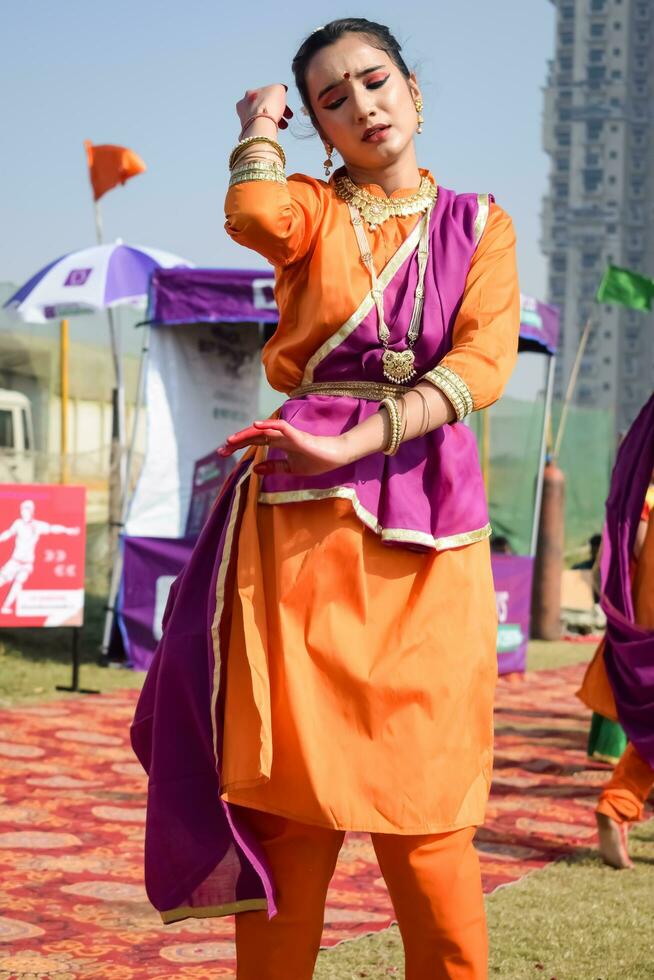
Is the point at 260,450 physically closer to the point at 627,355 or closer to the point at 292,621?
the point at 292,621

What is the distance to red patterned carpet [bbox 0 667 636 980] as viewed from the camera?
287 cm

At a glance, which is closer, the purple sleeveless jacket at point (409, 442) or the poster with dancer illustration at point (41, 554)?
the purple sleeveless jacket at point (409, 442)

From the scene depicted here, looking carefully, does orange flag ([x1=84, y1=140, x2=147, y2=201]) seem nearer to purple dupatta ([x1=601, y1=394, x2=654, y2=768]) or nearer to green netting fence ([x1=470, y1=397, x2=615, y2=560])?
green netting fence ([x1=470, y1=397, x2=615, y2=560])

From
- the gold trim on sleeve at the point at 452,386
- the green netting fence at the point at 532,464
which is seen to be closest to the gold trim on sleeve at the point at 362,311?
the gold trim on sleeve at the point at 452,386

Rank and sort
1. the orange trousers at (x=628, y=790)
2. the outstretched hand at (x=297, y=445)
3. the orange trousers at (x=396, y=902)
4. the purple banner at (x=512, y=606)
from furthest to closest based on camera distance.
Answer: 1. the purple banner at (x=512, y=606)
2. the orange trousers at (x=628, y=790)
3. the orange trousers at (x=396, y=902)
4. the outstretched hand at (x=297, y=445)

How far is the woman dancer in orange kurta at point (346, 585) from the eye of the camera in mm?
1896

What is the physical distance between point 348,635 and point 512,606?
736 cm

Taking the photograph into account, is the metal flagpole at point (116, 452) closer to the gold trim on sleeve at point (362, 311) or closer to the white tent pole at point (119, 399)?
the white tent pole at point (119, 399)

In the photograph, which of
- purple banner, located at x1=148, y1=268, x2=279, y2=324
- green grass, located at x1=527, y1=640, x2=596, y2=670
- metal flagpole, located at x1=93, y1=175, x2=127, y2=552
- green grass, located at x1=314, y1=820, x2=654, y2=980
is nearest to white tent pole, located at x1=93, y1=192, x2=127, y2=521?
metal flagpole, located at x1=93, y1=175, x2=127, y2=552

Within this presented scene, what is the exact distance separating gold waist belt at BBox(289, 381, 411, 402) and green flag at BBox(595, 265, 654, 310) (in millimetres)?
9583

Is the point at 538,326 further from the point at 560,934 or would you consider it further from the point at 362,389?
the point at 362,389

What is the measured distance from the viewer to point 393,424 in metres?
1.90

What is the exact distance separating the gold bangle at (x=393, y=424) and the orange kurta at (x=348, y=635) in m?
0.11

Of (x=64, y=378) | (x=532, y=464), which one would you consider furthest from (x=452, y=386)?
(x=532, y=464)
